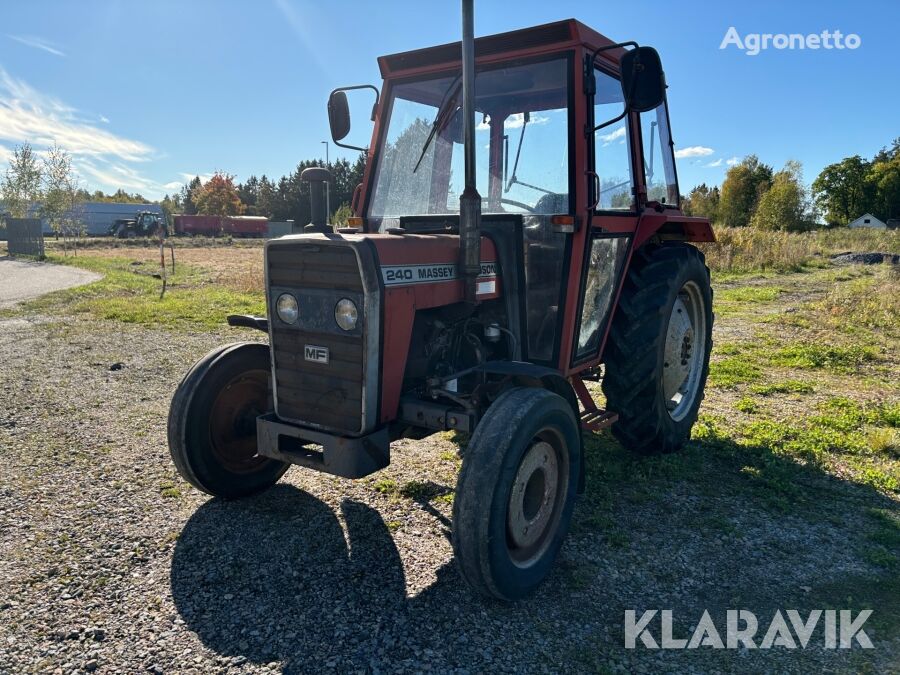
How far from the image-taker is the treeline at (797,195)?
4188 cm

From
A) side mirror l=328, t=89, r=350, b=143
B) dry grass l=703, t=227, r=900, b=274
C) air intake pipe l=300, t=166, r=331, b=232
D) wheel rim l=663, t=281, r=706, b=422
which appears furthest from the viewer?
dry grass l=703, t=227, r=900, b=274

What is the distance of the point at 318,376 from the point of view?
3078mm

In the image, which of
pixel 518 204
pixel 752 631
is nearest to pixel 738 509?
pixel 752 631

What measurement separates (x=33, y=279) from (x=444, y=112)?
1697 centimetres

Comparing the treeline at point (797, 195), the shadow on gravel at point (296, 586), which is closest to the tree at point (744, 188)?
the treeline at point (797, 195)

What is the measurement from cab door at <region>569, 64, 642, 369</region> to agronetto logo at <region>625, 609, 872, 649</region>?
1.58 meters

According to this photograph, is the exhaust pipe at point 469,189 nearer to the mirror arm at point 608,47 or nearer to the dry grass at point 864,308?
the mirror arm at point 608,47

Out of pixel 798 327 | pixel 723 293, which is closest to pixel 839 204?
pixel 723 293

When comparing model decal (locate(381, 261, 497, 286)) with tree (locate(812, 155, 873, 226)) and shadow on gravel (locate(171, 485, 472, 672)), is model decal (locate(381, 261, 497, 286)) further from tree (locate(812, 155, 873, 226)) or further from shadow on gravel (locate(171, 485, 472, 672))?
tree (locate(812, 155, 873, 226))

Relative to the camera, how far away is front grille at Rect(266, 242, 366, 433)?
2.92 metres

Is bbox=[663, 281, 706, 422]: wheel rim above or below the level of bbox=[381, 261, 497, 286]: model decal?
below

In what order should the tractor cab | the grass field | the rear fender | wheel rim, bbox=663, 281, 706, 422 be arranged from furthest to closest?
1. wheel rim, bbox=663, 281, 706, 422
2. the rear fender
3. the tractor cab
4. the grass field

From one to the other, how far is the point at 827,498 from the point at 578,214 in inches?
92.2

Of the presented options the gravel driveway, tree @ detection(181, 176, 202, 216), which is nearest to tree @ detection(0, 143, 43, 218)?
the gravel driveway
